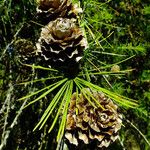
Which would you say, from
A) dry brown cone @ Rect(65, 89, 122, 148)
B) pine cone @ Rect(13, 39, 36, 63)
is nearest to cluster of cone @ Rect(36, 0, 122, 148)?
dry brown cone @ Rect(65, 89, 122, 148)

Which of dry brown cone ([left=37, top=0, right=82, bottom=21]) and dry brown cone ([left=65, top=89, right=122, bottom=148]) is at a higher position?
dry brown cone ([left=37, top=0, right=82, bottom=21])

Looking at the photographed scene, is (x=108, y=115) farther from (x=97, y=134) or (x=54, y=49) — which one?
(x=54, y=49)

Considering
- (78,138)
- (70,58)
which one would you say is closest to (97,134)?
(78,138)

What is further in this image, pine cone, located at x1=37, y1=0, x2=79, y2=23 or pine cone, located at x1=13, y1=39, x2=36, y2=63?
pine cone, located at x1=13, y1=39, x2=36, y2=63

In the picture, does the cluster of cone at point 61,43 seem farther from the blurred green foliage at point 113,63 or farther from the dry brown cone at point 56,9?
the blurred green foliage at point 113,63

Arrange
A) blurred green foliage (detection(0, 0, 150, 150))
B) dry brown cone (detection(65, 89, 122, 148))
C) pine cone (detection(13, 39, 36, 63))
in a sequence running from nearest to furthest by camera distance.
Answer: dry brown cone (detection(65, 89, 122, 148))
pine cone (detection(13, 39, 36, 63))
blurred green foliage (detection(0, 0, 150, 150))

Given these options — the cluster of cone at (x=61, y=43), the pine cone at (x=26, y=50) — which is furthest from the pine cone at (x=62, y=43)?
the pine cone at (x=26, y=50)

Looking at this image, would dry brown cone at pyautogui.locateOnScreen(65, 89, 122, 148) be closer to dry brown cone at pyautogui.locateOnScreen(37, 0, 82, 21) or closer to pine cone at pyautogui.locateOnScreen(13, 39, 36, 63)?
dry brown cone at pyautogui.locateOnScreen(37, 0, 82, 21)
